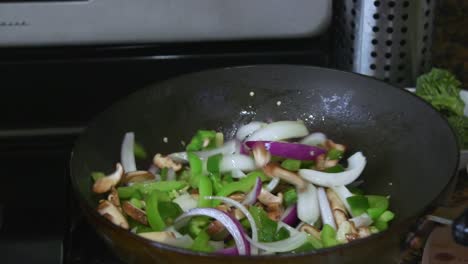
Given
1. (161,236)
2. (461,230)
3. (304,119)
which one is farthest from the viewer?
(304,119)

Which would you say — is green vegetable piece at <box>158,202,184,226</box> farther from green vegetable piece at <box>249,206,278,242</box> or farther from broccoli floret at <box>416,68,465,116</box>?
broccoli floret at <box>416,68,465,116</box>

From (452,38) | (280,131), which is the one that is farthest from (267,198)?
(452,38)

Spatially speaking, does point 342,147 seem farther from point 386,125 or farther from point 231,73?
point 231,73

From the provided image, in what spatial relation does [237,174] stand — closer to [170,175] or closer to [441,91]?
[170,175]

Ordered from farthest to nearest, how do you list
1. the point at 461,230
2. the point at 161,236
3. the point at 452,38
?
the point at 452,38, the point at 161,236, the point at 461,230

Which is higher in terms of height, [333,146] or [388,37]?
[388,37]

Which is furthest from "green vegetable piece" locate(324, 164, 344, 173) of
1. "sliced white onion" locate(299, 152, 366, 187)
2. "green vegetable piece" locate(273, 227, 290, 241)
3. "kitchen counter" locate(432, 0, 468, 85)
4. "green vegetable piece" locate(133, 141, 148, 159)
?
"kitchen counter" locate(432, 0, 468, 85)

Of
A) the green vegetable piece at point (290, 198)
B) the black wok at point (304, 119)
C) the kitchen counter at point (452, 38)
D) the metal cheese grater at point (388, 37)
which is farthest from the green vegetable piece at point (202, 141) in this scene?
the kitchen counter at point (452, 38)
